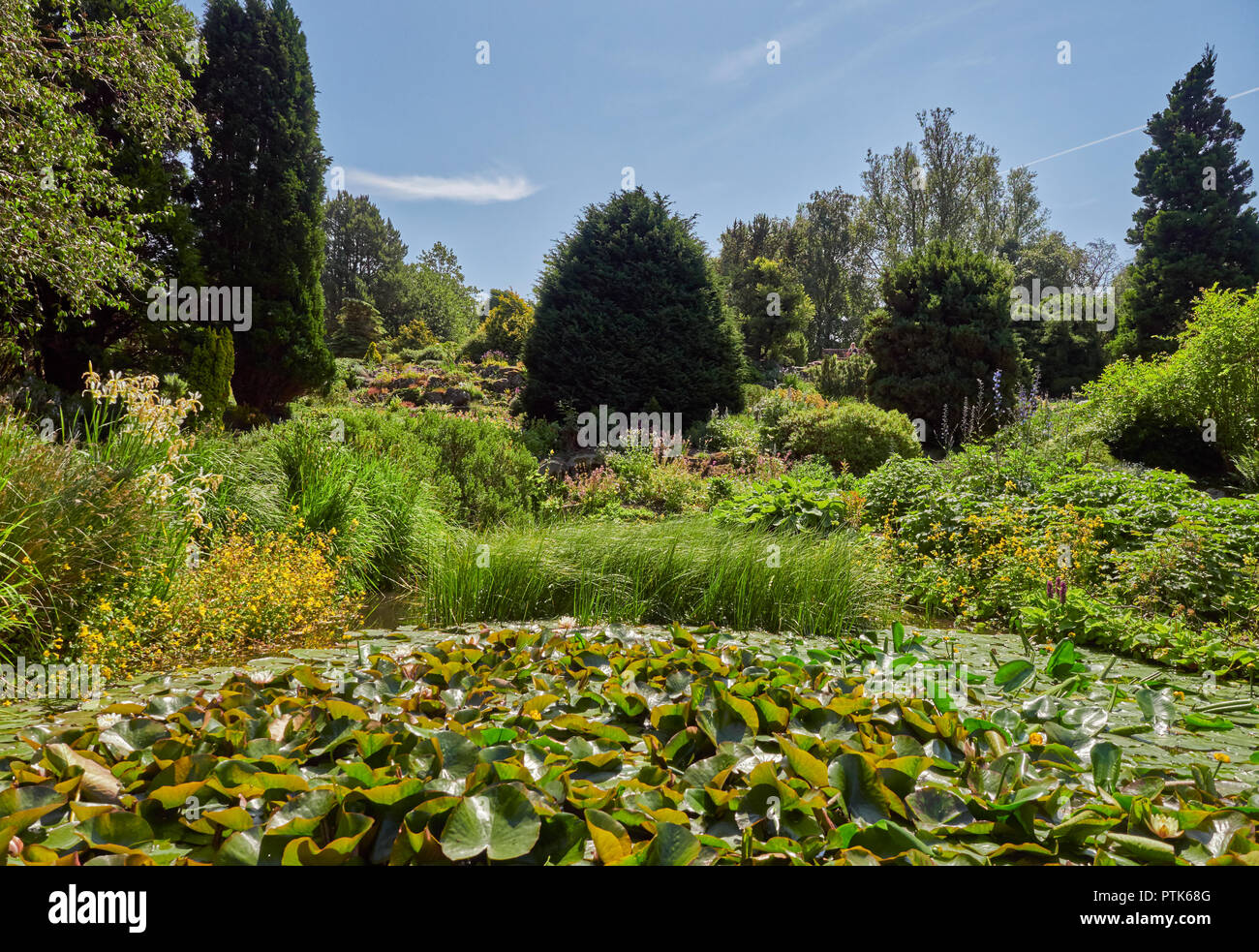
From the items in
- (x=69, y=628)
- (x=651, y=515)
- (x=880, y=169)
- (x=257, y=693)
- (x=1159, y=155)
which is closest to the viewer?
(x=257, y=693)

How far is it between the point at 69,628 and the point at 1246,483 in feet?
37.8

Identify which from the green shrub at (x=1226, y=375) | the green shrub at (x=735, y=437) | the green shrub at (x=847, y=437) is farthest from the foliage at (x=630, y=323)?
the green shrub at (x=1226, y=375)

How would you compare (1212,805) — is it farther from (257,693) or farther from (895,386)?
(895,386)

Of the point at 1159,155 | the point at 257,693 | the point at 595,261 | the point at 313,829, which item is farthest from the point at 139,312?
the point at 1159,155

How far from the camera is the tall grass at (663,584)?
14.5 ft

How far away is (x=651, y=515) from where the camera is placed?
730 centimetres

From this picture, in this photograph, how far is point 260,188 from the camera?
521 inches

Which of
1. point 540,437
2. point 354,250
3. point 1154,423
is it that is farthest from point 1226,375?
point 354,250

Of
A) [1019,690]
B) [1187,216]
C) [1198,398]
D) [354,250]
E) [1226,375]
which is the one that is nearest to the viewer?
[1019,690]

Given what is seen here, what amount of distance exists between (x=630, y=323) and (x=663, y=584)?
7.47 m
